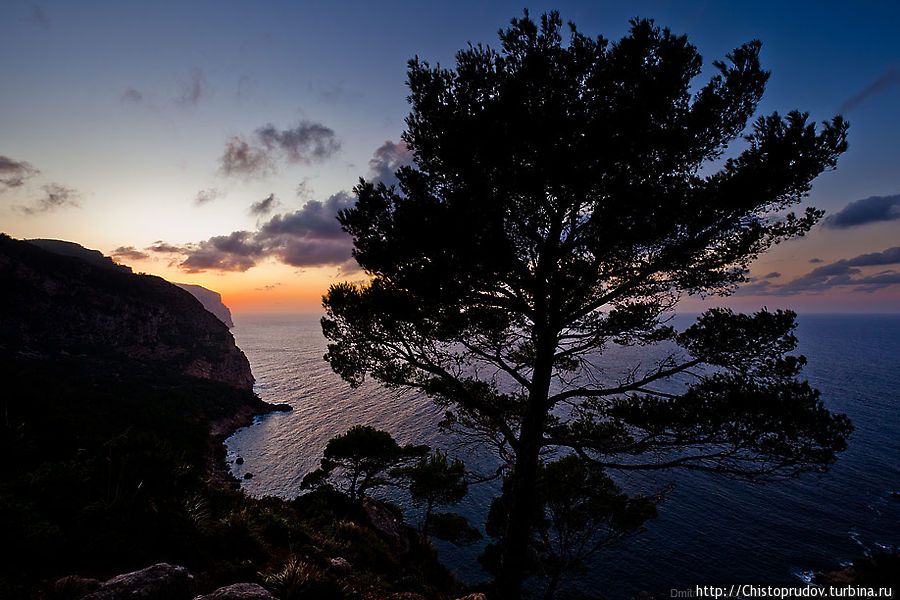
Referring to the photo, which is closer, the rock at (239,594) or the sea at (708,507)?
the rock at (239,594)

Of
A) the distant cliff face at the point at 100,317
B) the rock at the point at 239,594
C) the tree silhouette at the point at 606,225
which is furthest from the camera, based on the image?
the distant cliff face at the point at 100,317

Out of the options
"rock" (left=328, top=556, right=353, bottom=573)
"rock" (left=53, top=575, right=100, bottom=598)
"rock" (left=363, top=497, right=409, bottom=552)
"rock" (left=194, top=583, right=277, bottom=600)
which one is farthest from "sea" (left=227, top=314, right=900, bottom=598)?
"rock" (left=363, top=497, right=409, bottom=552)

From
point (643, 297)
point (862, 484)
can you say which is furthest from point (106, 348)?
point (862, 484)

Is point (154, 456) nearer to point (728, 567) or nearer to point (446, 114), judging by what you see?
point (446, 114)

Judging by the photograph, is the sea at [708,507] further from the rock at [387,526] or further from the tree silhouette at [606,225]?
the rock at [387,526]

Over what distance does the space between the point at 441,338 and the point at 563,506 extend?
17.3 metres

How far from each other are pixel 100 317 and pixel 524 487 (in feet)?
304

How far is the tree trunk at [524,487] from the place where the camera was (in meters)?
6.86

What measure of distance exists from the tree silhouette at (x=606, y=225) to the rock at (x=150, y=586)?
4.98m

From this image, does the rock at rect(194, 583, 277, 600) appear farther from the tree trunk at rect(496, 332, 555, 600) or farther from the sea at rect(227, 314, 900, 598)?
the sea at rect(227, 314, 900, 598)

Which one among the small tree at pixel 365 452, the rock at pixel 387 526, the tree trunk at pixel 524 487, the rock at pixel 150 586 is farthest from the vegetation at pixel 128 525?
the small tree at pixel 365 452

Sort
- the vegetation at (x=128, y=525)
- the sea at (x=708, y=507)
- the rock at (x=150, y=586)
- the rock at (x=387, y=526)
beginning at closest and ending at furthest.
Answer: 1. the rock at (x=150, y=586)
2. the vegetation at (x=128, y=525)
3. the rock at (x=387, y=526)
4. the sea at (x=708, y=507)

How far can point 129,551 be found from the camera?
517 centimetres

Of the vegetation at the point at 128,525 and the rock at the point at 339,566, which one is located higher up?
the vegetation at the point at 128,525
